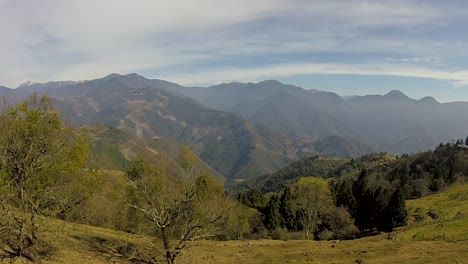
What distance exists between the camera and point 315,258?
33.3 m

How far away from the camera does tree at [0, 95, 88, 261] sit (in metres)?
20.7

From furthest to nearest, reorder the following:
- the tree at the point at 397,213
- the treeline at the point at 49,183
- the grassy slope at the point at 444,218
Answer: the tree at the point at 397,213 < the grassy slope at the point at 444,218 < the treeline at the point at 49,183

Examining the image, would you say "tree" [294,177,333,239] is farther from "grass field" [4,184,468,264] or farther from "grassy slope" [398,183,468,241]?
"grass field" [4,184,468,264]

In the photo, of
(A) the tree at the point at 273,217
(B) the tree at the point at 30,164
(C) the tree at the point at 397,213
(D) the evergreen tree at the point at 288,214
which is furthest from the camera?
(D) the evergreen tree at the point at 288,214

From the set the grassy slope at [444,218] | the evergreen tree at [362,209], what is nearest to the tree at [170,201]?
the grassy slope at [444,218]

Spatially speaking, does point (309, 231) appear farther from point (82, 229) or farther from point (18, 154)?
point (18, 154)

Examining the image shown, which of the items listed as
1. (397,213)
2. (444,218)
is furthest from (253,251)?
(397,213)

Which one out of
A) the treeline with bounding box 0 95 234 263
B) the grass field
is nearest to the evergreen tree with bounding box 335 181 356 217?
the grass field

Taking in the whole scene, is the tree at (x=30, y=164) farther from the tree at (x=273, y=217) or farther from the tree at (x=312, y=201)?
the tree at (x=273, y=217)

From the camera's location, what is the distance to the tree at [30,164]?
20734 mm

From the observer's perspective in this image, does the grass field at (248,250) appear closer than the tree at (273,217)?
Yes

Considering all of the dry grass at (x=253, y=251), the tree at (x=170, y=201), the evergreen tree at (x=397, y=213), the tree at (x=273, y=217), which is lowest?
the tree at (x=273, y=217)

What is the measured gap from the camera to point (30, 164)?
2162 centimetres

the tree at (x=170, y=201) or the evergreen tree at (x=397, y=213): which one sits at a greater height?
the tree at (x=170, y=201)
